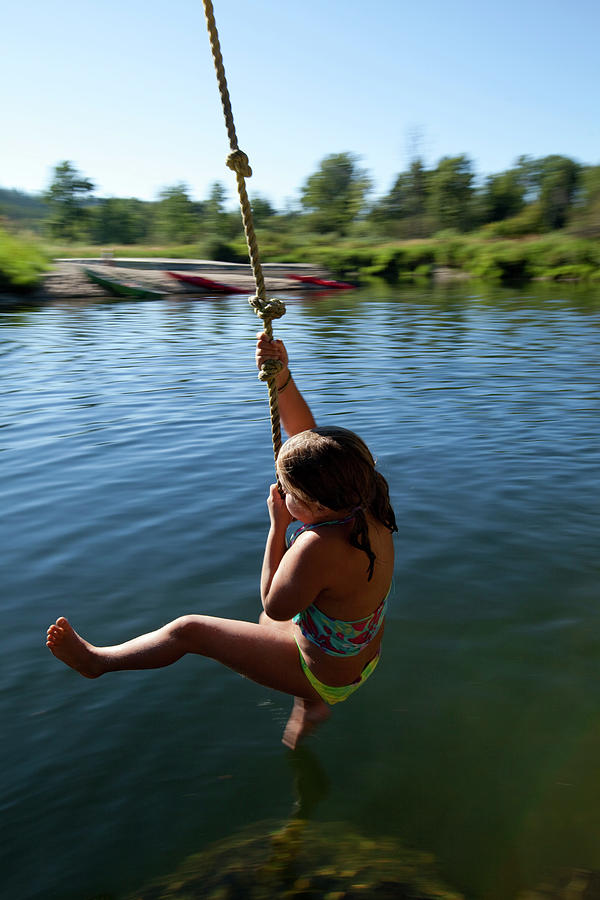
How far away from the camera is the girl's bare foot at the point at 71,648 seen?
9.25 ft

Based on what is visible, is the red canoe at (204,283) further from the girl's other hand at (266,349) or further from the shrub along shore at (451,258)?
the girl's other hand at (266,349)

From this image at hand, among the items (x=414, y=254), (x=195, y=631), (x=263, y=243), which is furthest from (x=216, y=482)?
(x=263, y=243)

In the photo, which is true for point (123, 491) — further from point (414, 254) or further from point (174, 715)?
point (414, 254)

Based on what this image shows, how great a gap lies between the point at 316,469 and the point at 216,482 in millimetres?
3867

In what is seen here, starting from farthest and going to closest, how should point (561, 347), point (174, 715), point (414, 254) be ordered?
point (414, 254)
point (561, 347)
point (174, 715)

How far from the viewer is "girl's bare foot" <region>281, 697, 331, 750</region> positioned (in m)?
2.95

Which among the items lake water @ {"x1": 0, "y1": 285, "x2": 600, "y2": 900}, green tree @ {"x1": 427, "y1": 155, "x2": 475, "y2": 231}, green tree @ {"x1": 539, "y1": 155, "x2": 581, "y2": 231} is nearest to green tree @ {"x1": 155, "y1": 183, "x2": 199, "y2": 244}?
green tree @ {"x1": 427, "y1": 155, "x2": 475, "y2": 231}

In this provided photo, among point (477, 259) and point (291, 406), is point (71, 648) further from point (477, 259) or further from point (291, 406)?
point (477, 259)

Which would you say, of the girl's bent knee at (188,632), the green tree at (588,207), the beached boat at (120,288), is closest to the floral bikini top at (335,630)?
the girl's bent knee at (188,632)

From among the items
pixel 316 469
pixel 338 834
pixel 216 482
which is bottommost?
pixel 338 834

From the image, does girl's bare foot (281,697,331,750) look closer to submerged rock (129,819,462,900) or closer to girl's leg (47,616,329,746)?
girl's leg (47,616,329,746)

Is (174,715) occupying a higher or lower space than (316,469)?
lower

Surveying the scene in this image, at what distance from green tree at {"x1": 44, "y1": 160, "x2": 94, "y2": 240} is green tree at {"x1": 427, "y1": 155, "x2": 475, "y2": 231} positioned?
3488 cm

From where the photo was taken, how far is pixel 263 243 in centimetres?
5794
